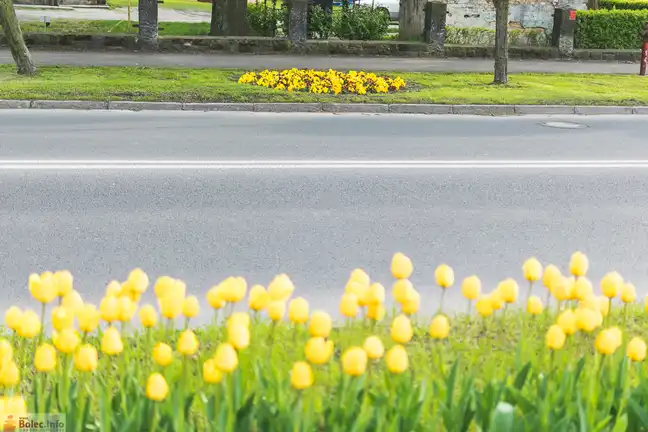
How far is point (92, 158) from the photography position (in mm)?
11305

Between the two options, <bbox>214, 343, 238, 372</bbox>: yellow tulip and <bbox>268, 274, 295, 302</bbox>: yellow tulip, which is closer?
<bbox>214, 343, 238, 372</bbox>: yellow tulip

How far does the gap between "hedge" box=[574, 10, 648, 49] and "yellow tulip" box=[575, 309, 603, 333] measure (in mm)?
25572

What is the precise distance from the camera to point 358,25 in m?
27.4

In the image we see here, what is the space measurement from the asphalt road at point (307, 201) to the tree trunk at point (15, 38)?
4567 millimetres

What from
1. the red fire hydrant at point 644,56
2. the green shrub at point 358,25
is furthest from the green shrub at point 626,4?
the green shrub at point 358,25

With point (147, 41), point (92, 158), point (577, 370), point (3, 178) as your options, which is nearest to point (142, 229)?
point (3, 178)

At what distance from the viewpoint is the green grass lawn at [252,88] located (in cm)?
1667

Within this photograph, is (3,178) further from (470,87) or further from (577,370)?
(470,87)

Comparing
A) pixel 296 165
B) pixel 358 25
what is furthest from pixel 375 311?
pixel 358 25

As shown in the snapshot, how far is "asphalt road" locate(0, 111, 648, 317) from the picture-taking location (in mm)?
7293

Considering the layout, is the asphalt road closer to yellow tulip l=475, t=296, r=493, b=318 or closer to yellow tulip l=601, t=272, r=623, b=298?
yellow tulip l=601, t=272, r=623, b=298

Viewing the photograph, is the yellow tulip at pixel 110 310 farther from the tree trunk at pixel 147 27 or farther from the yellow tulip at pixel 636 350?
the tree trunk at pixel 147 27

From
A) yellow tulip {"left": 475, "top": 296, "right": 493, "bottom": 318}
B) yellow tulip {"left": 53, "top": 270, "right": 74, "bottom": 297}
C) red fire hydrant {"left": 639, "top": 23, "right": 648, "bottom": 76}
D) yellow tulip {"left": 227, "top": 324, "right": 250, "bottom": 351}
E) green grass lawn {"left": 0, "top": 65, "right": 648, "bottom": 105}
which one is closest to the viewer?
yellow tulip {"left": 227, "top": 324, "right": 250, "bottom": 351}

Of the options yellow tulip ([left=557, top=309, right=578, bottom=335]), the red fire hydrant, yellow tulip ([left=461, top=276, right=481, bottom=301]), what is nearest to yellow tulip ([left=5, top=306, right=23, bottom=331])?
yellow tulip ([left=461, top=276, right=481, bottom=301])
